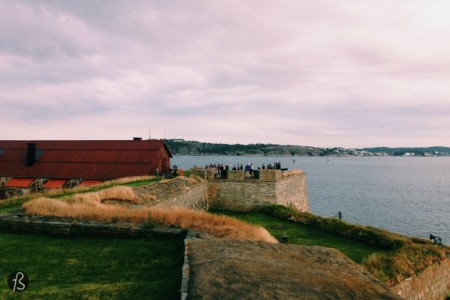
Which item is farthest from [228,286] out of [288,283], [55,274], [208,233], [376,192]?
[376,192]

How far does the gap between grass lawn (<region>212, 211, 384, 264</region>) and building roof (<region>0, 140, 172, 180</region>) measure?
48.0ft

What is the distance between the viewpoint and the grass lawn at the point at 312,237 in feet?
55.0

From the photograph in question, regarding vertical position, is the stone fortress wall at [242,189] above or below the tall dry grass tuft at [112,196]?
below

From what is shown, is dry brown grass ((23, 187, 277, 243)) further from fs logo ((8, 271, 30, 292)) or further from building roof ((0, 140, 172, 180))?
building roof ((0, 140, 172, 180))

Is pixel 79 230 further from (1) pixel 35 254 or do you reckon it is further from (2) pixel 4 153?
(2) pixel 4 153

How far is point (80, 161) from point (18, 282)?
33.3 meters

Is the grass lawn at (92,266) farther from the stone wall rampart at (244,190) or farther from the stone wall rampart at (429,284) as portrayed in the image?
the stone wall rampart at (244,190)

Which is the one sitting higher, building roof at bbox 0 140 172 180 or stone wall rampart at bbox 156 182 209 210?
building roof at bbox 0 140 172 180

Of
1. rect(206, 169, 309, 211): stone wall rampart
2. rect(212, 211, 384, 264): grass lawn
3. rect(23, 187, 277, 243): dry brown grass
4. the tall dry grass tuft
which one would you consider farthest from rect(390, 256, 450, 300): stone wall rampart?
rect(206, 169, 309, 211): stone wall rampart

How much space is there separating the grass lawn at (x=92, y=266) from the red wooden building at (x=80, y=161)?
25.3 metres

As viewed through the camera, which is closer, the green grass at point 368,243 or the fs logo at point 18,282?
the fs logo at point 18,282

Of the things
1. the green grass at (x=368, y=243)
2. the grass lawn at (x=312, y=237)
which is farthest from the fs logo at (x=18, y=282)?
the grass lawn at (x=312, y=237)

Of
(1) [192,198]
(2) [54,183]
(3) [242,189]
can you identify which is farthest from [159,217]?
(2) [54,183]

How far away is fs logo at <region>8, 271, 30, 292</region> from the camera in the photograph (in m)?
5.74
